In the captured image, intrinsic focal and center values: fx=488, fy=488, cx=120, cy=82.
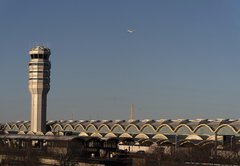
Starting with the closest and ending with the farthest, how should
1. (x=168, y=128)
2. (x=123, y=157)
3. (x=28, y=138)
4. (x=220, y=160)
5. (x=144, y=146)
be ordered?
(x=220, y=160) < (x=123, y=157) < (x=28, y=138) < (x=144, y=146) < (x=168, y=128)

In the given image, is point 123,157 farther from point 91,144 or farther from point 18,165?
point 18,165

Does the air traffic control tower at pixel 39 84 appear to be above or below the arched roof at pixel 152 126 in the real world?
above

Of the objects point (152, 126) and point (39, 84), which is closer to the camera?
point (152, 126)

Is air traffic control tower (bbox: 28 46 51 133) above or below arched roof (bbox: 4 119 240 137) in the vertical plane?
above

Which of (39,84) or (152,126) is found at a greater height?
(39,84)

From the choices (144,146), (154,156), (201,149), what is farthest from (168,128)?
(154,156)

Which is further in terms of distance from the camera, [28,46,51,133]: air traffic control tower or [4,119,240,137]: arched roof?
[28,46,51,133]: air traffic control tower

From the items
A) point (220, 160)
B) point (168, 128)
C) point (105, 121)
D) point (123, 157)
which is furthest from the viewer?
point (105, 121)

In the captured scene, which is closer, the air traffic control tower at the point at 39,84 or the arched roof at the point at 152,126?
the arched roof at the point at 152,126
